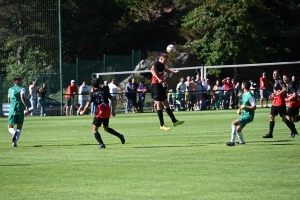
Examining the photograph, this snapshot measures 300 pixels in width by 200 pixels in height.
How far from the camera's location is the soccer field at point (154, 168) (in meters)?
11.4

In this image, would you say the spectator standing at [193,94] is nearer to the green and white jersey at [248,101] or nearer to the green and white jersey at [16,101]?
the green and white jersey at [16,101]

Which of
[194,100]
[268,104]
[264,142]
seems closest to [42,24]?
[194,100]

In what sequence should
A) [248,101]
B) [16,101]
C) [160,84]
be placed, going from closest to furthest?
[248,101], [16,101], [160,84]

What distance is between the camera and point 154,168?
46.6ft

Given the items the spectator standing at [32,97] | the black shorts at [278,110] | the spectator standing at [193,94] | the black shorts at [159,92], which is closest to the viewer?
the black shorts at [278,110]

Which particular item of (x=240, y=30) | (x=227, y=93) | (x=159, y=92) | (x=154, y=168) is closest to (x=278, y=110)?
(x=159, y=92)

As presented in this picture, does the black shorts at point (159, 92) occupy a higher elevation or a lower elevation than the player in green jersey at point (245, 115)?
higher

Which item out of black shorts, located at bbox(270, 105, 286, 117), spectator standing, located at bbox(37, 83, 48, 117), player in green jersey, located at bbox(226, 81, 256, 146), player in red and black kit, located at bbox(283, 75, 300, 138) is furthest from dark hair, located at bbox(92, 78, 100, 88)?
spectator standing, located at bbox(37, 83, 48, 117)

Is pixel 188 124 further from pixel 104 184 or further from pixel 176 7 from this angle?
pixel 176 7

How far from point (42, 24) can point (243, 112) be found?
29801mm

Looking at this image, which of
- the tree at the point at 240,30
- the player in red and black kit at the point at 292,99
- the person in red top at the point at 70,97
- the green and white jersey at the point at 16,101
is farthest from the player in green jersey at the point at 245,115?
the tree at the point at 240,30

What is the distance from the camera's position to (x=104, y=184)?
1228 cm

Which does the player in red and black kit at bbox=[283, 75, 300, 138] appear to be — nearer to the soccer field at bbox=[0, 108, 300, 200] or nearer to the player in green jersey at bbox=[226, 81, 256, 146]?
the soccer field at bbox=[0, 108, 300, 200]

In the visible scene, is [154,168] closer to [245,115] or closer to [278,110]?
[245,115]
